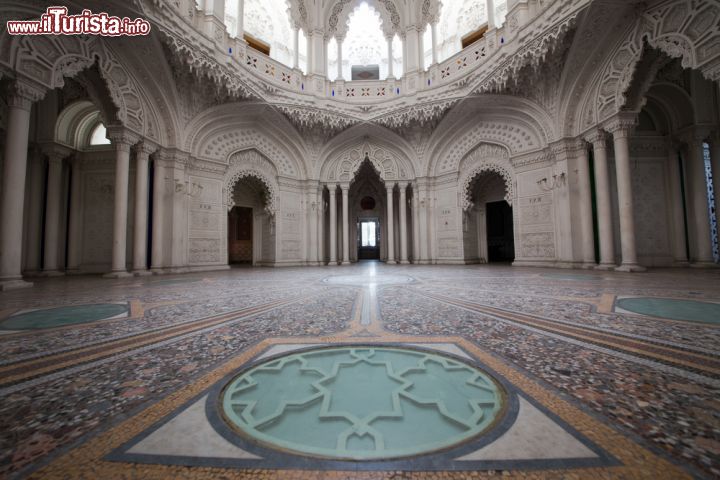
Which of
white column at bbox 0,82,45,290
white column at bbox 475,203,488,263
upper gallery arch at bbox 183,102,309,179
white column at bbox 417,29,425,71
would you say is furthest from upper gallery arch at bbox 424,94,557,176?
white column at bbox 0,82,45,290

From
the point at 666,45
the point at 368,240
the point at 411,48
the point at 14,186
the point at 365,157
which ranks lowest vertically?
the point at 368,240

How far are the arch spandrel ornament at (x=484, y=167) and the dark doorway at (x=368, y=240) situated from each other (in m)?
8.23

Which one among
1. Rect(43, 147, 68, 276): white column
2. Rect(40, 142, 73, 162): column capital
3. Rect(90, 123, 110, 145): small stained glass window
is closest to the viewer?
Rect(43, 147, 68, 276): white column

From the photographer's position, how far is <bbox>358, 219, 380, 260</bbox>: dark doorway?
19.6 m

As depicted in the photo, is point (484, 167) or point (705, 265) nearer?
point (705, 265)

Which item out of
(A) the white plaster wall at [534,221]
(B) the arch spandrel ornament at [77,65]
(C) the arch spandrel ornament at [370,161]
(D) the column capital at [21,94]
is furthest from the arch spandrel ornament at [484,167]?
(D) the column capital at [21,94]

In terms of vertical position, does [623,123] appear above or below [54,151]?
below

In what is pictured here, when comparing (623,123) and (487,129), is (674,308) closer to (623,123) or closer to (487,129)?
(623,123)

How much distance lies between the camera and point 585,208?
27.1 feet

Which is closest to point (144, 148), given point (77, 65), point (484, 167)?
point (77, 65)

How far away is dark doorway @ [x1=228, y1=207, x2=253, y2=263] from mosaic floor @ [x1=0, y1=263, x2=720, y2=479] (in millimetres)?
14141

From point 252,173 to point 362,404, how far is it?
11.8m

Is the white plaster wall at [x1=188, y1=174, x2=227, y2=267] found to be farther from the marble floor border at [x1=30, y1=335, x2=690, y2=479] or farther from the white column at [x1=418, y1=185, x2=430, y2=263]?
the marble floor border at [x1=30, y1=335, x2=690, y2=479]

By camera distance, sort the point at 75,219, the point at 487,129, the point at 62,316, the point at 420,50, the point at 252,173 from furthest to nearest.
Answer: the point at 420,50
the point at 252,173
the point at 487,129
the point at 75,219
the point at 62,316
